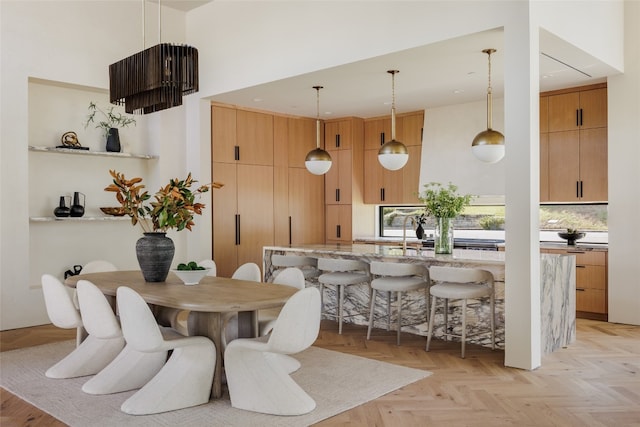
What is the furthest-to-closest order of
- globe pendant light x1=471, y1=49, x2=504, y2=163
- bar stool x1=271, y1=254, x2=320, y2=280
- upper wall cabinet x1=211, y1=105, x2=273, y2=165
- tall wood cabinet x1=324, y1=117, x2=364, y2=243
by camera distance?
tall wood cabinet x1=324, y1=117, x2=364, y2=243
upper wall cabinet x1=211, y1=105, x2=273, y2=165
bar stool x1=271, y1=254, x2=320, y2=280
globe pendant light x1=471, y1=49, x2=504, y2=163

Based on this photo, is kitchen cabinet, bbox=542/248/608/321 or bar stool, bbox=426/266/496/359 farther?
kitchen cabinet, bbox=542/248/608/321

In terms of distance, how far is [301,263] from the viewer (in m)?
6.21

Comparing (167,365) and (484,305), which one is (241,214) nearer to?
(484,305)

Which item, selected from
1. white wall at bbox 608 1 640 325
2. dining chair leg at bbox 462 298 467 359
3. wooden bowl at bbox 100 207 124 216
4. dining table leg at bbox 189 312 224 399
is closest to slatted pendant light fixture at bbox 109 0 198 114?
dining table leg at bbox 189 312 224 399

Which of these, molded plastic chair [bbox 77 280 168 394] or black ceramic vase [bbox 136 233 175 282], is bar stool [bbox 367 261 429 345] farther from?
molded plastic chair [bbox 77 280 168 394]

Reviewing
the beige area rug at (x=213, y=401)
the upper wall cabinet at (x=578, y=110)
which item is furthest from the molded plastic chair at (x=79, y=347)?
the upper wall cabinet at (x=578, y=110)

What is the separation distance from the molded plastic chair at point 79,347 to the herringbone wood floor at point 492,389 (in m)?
0.46

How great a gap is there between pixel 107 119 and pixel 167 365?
4395mm

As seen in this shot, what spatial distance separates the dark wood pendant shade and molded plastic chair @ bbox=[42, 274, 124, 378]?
4.86ft

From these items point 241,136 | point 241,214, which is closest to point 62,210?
point 241,214

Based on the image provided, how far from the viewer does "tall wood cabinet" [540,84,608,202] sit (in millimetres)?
6516

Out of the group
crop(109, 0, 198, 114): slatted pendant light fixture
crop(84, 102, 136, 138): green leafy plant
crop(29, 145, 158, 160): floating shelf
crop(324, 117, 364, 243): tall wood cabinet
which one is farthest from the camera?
crop(324, 117, 364, 243): tall wood cabinet

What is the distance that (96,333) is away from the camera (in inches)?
152

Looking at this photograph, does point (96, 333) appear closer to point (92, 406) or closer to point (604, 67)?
point (92, 406)
